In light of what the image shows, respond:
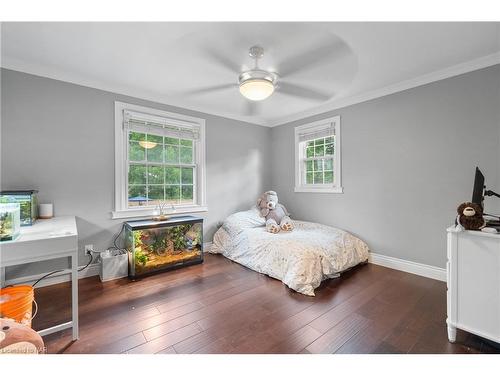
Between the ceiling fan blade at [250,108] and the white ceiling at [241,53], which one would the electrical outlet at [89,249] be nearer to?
the white ceiling at [241,53]

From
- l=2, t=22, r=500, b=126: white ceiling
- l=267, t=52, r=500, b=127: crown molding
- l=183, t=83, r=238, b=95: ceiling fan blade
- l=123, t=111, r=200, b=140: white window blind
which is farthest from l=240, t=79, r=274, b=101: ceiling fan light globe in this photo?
l=267, t=52, r=500, b=127: crown molding

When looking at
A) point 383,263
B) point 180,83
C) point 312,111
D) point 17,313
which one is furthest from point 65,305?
point 312,111

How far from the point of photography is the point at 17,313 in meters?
1.42

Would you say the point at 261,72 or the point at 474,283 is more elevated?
the point at 261,72

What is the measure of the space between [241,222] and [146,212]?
1.36 metres

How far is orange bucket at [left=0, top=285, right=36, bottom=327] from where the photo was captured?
1.38m

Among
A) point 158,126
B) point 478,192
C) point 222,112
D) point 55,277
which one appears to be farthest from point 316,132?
point 55,277

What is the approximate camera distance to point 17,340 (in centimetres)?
101

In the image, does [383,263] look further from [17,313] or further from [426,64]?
[17,313]

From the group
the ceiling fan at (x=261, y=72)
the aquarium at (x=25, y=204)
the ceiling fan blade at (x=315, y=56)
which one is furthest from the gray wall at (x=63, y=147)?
the ceiling fan blade at (x=315, y=56)

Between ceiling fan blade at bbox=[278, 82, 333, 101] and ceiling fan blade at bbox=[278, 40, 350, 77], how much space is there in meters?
0.41

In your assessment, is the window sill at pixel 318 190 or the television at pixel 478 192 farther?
the window sill at pixel 318 190

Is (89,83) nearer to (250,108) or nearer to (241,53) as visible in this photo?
(241,53)

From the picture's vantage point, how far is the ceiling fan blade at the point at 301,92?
2.82 meters
